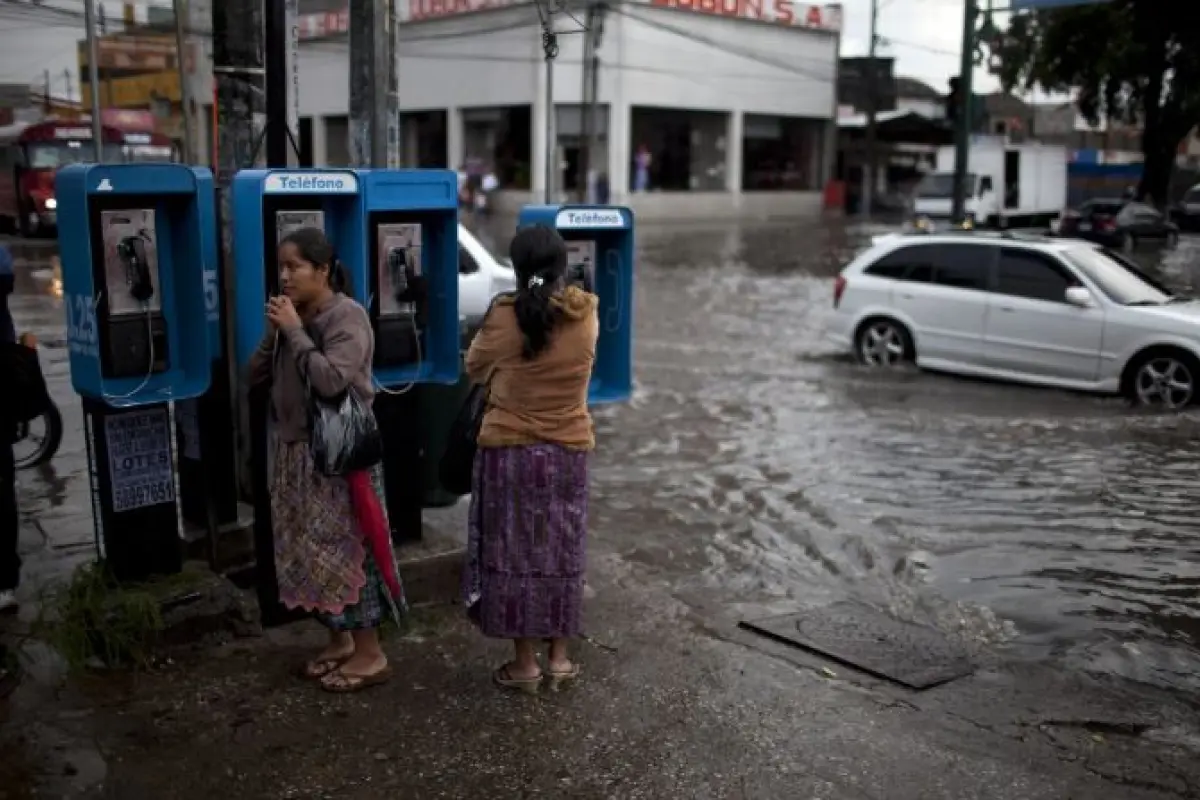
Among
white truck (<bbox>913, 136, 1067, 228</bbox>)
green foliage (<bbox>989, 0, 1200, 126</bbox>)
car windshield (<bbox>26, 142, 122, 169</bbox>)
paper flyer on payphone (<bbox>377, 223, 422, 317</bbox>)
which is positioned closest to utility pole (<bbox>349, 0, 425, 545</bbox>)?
paper flyer on payphone (<bbox>377, 223, 422, 317</bbox>)

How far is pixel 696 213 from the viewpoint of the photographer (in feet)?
149

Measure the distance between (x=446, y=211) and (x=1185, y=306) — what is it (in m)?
8.14

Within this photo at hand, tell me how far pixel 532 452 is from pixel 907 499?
416 cm

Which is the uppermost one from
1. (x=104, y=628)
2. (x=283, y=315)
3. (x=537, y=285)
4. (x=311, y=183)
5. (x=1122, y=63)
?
(x=1122, y=63)

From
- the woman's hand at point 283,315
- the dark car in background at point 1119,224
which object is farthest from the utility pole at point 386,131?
the dark car in background at point 1119,224

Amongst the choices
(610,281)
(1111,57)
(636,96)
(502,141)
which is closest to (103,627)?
(610,281)

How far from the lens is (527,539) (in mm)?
4543

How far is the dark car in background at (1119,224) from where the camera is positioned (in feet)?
102

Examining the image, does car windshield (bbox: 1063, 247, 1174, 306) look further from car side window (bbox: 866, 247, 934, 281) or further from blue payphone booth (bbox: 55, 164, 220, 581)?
blue payphone booth (bbox: 55, 164, 220, 581)

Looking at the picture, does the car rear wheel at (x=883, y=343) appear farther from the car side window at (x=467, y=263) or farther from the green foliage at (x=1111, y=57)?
the green foliage at (x=1111, y=57)

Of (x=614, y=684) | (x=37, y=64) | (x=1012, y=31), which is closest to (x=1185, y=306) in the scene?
(x=614, y=684)

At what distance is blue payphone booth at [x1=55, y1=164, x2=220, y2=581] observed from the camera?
15.6 feet

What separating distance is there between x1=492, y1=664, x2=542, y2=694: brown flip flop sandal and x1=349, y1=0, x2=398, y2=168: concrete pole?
3.20 metres

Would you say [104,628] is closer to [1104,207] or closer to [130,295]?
[130,295]
